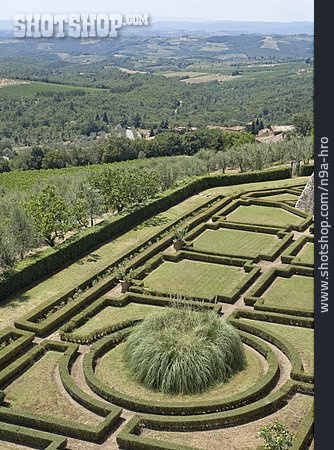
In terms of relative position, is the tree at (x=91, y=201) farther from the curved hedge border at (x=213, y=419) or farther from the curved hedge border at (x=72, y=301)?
the curved hedge border at (x=213, y=419)

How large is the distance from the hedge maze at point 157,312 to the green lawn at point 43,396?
45 millimetres

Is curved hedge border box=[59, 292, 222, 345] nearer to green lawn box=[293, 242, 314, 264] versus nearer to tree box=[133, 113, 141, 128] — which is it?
green lawn box=[293, 242, 314, 264]

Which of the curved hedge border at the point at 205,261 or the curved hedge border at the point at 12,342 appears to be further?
the curved hedge border at the point at 205,261

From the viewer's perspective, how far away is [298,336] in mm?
26453

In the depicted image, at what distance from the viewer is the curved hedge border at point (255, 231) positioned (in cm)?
3628

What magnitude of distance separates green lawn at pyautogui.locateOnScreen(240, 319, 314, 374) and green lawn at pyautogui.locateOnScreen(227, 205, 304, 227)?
16773mm

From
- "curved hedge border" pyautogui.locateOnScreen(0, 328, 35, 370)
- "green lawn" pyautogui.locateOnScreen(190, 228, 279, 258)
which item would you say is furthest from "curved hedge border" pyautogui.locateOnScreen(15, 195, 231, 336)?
"green lawn" pyautogui.locateOnScreen(190, 228, 279, 258)

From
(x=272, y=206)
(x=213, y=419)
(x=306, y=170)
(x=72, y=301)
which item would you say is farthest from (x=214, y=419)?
(x=306, y=170)

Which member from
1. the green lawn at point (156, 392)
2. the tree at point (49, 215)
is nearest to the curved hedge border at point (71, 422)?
the green lawn at point (156, 392)

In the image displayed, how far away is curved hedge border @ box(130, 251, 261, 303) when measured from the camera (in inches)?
1200

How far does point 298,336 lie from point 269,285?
656cm

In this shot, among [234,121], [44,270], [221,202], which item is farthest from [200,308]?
[234,121]
